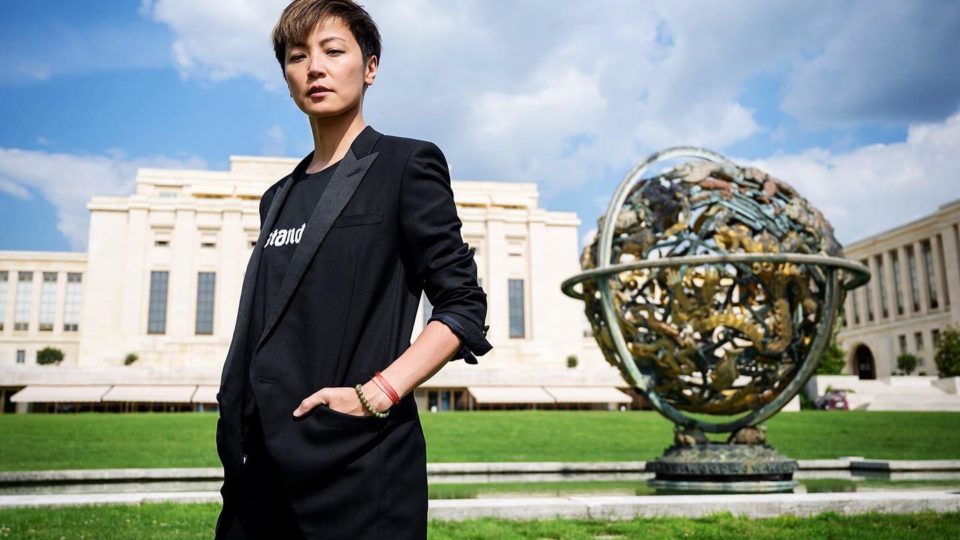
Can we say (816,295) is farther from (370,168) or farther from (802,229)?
(370,168)

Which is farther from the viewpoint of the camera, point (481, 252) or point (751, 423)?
point (481, 252)

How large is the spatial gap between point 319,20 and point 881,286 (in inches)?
3205

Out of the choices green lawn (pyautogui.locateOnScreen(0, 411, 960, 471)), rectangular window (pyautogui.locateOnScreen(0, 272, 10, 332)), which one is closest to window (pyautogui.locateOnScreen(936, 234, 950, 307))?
green lawn (pyautogui.locateOnScreen(0, 411, 960, 471))

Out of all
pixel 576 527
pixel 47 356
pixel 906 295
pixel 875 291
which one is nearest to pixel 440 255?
pixel 576 527

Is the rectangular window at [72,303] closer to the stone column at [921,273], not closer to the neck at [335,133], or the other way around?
the stone column at [921,273]

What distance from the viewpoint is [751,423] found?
30.7 ft

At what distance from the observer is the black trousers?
1.80 m

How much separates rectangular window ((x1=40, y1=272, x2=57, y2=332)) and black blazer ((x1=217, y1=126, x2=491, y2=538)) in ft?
253

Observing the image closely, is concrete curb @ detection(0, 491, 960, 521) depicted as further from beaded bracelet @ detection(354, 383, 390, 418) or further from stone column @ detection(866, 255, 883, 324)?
stone column @ detection(866, 255, 883, 324)

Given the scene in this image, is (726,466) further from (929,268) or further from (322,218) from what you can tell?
(929,268)

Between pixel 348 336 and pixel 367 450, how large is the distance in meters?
0.27

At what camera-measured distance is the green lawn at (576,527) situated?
19.0 ft

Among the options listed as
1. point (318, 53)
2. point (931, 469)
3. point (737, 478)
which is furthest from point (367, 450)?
point (931, 469)

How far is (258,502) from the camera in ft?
6.06
